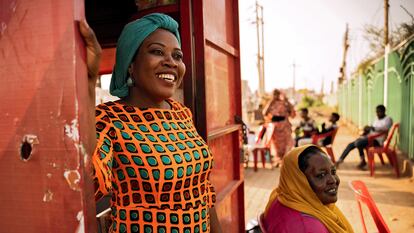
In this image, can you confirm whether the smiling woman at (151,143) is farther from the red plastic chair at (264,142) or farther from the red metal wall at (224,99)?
the red plastic chair at (264,142)

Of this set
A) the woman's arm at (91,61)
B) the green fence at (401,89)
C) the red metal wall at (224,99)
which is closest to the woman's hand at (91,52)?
the woman's arm at (91,61)

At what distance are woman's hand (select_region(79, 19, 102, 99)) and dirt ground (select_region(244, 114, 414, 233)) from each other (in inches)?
115

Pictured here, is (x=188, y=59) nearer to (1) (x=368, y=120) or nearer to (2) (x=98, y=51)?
(2) (x=98, y=51)

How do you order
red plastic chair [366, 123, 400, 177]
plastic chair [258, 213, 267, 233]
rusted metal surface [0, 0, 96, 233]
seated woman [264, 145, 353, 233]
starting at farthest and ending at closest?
Answer: red plastic chair [366, 123, 400, 177], plastic chair [258, 213, 267, 233], seated woman [264, 145, 353, 233], rusted metal surface [0, 0, 96, 233]

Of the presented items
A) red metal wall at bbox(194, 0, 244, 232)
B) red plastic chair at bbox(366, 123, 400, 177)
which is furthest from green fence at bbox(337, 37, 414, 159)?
red metal wall at bbox(194, 0, 244, 232)

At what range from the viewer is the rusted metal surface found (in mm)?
813

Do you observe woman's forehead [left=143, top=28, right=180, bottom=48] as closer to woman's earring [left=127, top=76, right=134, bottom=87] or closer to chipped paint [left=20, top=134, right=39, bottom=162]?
woman's earring [left=127, top=76, right=134, bottom=87]

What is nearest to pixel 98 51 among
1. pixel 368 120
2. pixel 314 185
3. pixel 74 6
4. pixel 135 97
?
pixel 74 6

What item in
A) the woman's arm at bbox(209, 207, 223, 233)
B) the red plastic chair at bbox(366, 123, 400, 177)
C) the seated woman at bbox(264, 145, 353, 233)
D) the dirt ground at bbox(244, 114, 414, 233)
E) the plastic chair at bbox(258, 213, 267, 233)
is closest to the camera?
the woman's arm at bbox(209, 207, 223, 233)

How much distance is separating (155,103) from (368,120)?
1333 cm

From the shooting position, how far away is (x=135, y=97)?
1.43 metres

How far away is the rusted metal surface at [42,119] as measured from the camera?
813 millimetres

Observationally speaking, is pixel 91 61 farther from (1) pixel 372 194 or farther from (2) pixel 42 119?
(1) pixel 372 194

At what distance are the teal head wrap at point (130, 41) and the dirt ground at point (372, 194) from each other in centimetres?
251
